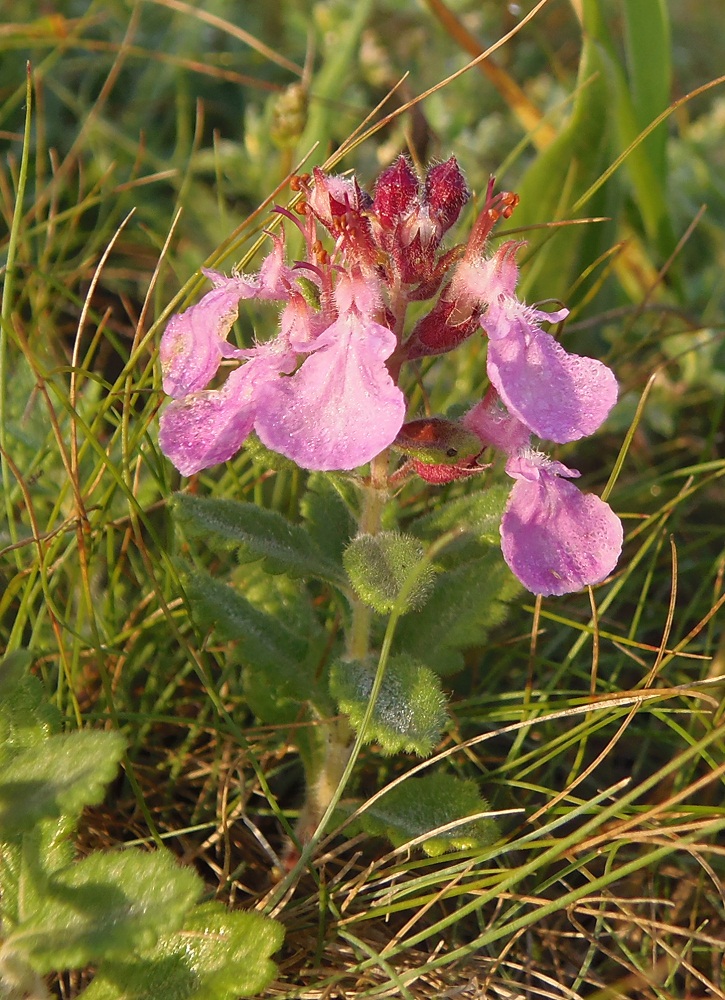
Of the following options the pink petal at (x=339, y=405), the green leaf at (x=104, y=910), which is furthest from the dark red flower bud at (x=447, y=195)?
the green leaf at (x=104, y=910)

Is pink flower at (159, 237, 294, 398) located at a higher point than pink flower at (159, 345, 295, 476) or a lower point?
higher

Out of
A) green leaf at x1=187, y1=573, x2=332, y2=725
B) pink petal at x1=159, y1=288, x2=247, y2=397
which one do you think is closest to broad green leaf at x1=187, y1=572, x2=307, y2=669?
green leaf at x1=187, y1=573, x2=332, y2=725

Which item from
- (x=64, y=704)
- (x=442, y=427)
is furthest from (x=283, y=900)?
(x=442, y=427)

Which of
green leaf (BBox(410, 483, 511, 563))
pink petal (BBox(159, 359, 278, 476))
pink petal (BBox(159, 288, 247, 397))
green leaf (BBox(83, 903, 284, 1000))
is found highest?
pink petal (BBox(159, 288, 247, 397))

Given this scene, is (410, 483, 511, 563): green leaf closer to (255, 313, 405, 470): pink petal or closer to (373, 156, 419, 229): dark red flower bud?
(255, 313, 405, 470): pink petal

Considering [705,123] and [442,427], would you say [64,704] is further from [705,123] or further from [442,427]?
[705,123]

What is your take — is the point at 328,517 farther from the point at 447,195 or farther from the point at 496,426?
the point at 447,195
